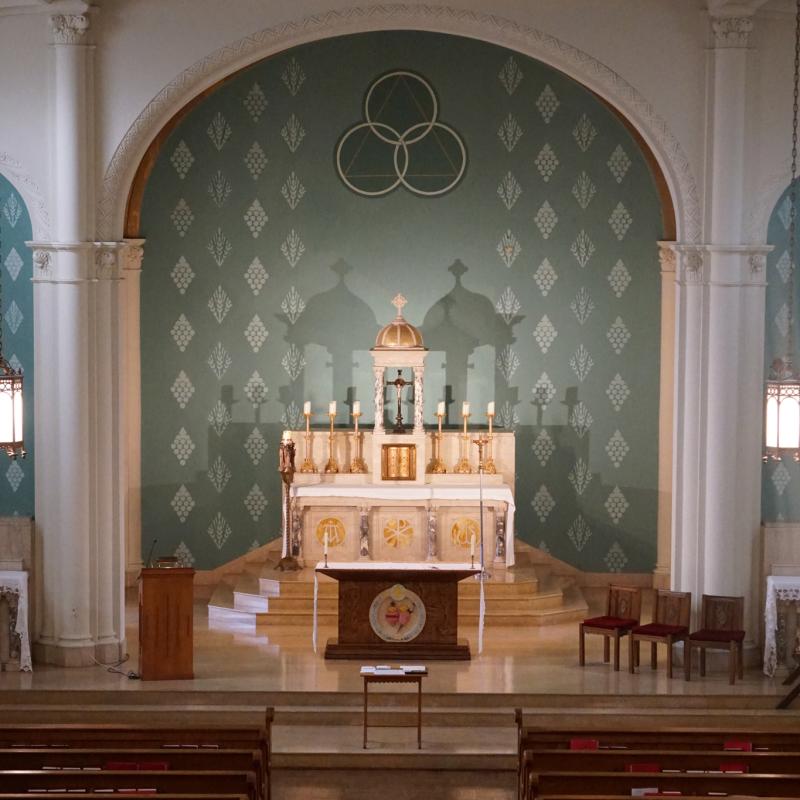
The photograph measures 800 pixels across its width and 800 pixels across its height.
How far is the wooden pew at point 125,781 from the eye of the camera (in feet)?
26.1

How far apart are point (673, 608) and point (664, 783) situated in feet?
14.5

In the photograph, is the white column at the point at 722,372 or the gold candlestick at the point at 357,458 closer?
the white column at the point at 722,372

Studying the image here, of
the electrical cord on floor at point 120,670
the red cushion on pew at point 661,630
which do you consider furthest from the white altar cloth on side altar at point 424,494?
the electrical cord on floor at point 120,670

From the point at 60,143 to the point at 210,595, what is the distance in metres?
5.03

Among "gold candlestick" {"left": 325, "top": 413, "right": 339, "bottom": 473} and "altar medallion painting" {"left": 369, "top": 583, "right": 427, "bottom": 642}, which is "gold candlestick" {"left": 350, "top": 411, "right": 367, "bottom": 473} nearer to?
"gold candlestick" {"left": 325, "top": 413, "right": 339, "bottom": 473}

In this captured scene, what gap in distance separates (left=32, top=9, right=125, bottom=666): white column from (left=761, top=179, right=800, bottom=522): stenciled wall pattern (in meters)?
5.15

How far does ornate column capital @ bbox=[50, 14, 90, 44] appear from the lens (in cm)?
1217

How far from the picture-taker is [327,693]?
11.6 m

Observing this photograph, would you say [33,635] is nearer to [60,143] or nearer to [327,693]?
[327,693]

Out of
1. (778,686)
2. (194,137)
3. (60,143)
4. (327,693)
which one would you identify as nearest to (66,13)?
(60,143)

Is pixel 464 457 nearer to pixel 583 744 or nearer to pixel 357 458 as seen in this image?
pixel 357 458

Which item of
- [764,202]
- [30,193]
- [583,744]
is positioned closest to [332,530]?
[30,193]

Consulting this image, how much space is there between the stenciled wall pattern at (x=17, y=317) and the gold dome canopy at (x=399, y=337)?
136 inches

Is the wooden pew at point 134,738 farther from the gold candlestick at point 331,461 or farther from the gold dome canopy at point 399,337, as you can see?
the gold dome canopy at point 399,337
